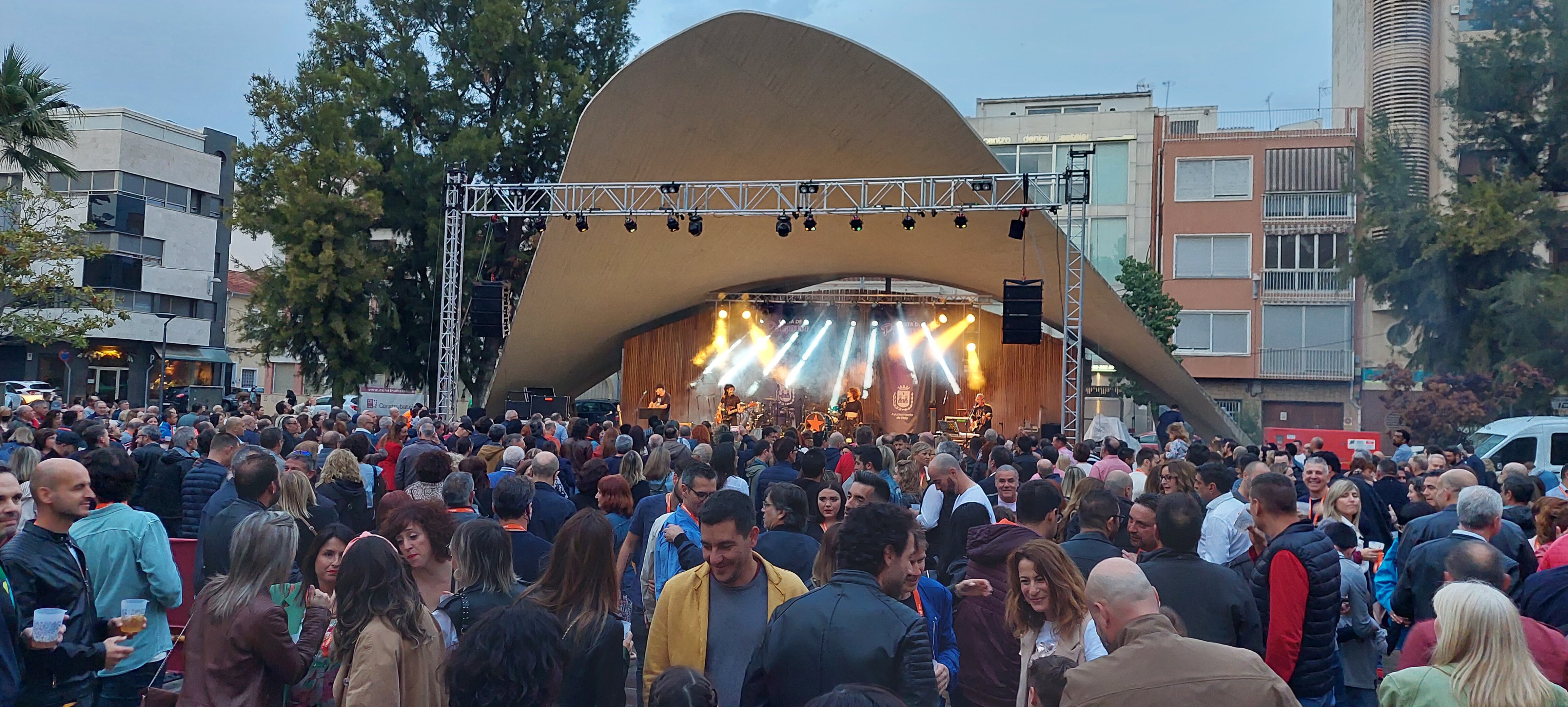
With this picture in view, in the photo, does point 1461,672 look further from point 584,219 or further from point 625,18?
point 625,18

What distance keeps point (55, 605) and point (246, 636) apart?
2.91 ft

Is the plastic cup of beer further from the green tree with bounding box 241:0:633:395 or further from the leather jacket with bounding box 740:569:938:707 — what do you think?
the green tree with bounding box 241:0:633:395

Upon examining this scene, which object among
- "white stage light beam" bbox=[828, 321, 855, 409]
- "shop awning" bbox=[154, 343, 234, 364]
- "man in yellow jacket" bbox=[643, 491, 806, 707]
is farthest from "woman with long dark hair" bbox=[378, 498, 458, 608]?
"shop awning" bbox=[154, 343, 234, 364]

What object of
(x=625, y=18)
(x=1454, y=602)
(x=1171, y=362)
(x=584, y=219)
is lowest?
(x=1454, y=602)

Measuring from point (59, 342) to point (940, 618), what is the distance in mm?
33134

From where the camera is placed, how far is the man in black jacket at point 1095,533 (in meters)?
3.66

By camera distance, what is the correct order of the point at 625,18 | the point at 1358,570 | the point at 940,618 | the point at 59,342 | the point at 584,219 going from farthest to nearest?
the point at 59,342 → the point at 625,18 → the point at 584,219 → the point at 1358,570 → the point at 940,618

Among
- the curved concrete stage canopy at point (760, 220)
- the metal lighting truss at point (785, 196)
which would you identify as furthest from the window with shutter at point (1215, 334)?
the metal lighting truss at point (785, 196)

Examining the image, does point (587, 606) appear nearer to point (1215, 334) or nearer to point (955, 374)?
point (955, 374)

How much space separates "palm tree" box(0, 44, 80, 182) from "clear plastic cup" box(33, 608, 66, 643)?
1079 cm

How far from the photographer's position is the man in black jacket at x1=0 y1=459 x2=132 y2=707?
3.07m

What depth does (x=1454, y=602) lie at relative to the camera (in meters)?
2.47

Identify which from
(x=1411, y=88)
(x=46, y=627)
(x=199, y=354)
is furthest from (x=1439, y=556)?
(x=199, y=354)

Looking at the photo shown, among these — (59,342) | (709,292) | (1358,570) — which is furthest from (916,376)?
(59,342)
